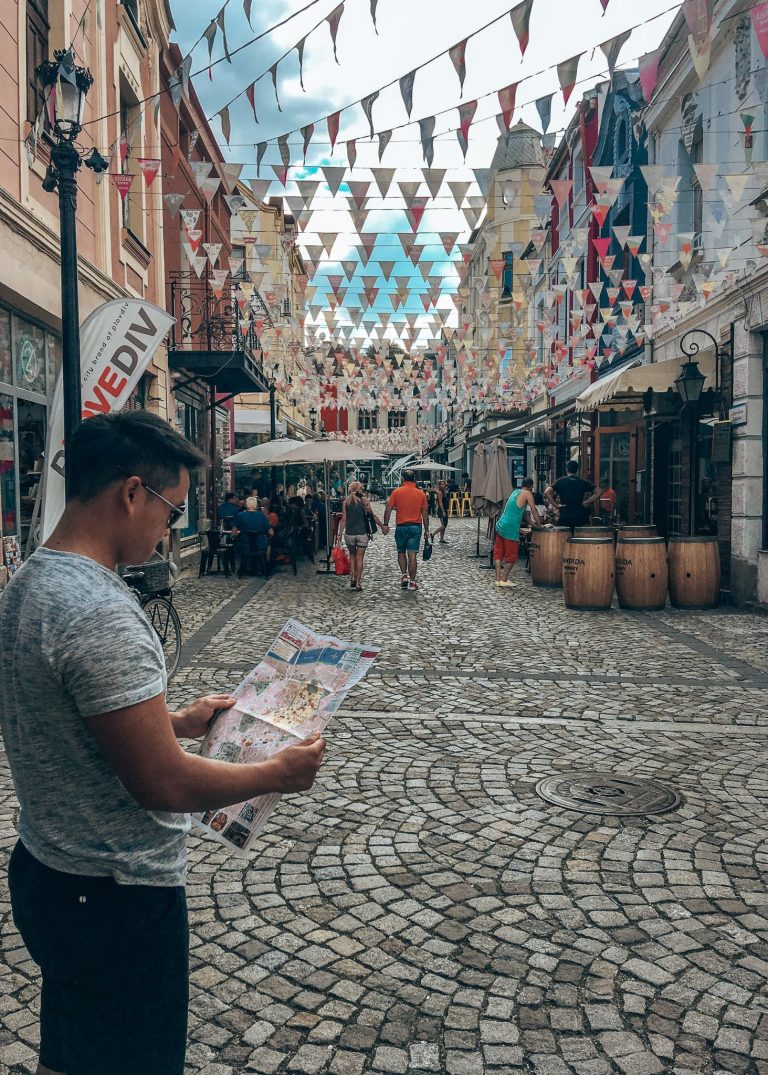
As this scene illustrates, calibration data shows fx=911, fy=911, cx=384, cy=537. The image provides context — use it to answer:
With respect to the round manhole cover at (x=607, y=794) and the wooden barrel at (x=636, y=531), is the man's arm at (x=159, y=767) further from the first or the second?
the wooden barrel at (x=636, y=531)

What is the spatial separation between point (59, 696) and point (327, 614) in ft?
32.2

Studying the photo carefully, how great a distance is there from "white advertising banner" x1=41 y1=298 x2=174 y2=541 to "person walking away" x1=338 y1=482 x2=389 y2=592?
19.6 feet

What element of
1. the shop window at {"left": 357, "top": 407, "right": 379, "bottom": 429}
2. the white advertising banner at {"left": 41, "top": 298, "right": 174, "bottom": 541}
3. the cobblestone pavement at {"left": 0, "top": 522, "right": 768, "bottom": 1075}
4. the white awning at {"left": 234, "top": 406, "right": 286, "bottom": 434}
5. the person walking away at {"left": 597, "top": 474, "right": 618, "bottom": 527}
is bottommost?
the cobblestone pavement at {"left": 0, "top": 522, "right": 768, "bottom": 1075}

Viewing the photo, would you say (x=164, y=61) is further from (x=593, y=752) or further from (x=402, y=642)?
(x=593, y=752)

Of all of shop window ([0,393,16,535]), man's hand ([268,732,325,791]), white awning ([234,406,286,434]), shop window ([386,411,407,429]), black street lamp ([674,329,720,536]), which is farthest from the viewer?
shop window ([386,411,407,429])

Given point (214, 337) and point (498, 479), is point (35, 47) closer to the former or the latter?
point (214, 337)

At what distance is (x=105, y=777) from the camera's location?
1.61 m

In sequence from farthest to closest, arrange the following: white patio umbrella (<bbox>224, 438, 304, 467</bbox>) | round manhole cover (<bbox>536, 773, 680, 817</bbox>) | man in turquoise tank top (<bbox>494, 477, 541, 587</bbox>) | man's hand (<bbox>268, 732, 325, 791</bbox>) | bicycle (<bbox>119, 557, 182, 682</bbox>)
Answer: white patio umbrella (<bbox>224, 438, 304, 467</bbox>) < man in turquoise tank top (<bbox>494, 477, 541, 587</bbox>) < bicycle (<bbox>119, 557, 182, 682</bbox>) < round manhole cover (<bbox>536, 773, 680, 817</bbox>) < man's hand (<bbox>268, 732, 325, 791</bbox>)

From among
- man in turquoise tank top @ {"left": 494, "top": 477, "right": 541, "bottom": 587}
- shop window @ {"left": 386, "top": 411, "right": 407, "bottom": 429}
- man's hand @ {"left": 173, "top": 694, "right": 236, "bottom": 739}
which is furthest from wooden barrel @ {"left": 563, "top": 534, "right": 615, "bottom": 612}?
shop window @ {"left": 386, "top": 411, "right": 407, "bottom": 429}

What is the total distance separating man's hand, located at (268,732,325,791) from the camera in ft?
5.80

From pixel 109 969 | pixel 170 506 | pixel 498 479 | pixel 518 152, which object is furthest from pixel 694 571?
pixel 518 152

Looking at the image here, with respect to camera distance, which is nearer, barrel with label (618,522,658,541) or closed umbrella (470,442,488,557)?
barrel with label (618,522,658,541)

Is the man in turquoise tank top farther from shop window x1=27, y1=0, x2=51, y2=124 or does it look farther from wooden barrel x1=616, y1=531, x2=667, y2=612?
shop window x1=27, y1=0, x2=51, y2=124

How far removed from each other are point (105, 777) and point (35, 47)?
10752mm
